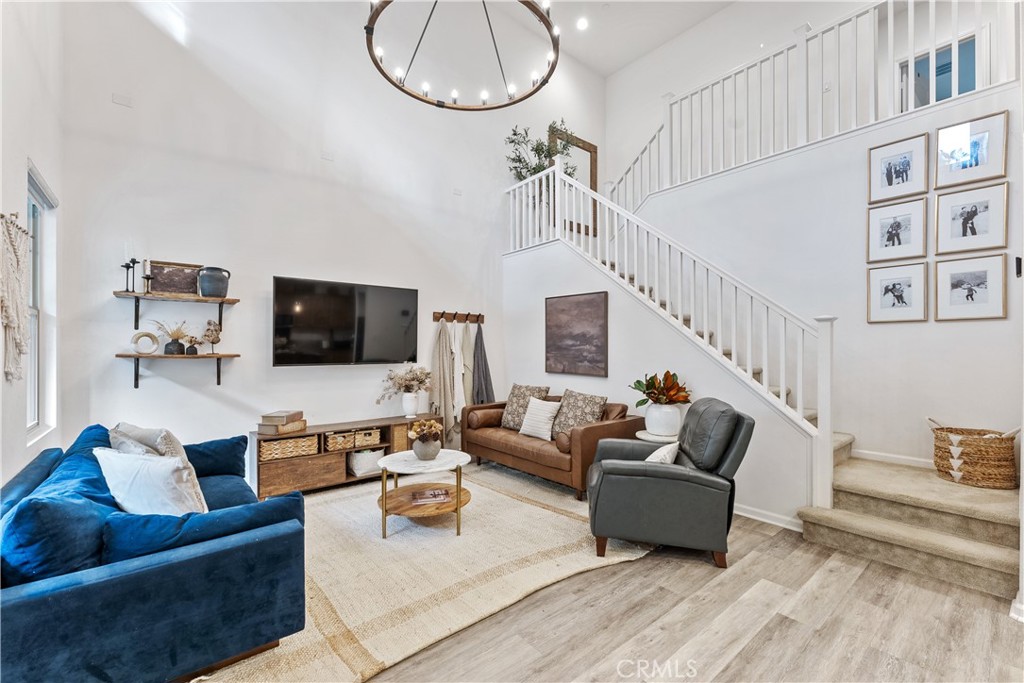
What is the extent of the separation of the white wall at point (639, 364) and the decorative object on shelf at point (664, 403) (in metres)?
0.27

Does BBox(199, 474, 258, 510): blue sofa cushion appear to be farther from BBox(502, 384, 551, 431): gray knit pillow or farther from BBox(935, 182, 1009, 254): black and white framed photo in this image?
BBox(935, 182, 1009, 254): black and white framed photo

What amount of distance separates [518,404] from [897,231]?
144 inches

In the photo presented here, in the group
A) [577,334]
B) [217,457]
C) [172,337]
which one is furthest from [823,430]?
[172,337]

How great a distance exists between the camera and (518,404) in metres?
4.86

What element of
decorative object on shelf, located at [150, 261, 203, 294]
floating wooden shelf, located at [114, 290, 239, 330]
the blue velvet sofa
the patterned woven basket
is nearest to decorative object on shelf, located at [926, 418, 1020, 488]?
the blue velvet sofa

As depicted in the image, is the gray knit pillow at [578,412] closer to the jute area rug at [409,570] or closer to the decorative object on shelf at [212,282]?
the jute area rug at [409,570]

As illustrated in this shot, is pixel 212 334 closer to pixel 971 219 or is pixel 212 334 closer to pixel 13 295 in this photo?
pixel 13 295

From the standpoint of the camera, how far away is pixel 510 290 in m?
5.88

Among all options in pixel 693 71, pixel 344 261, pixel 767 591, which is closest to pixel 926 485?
pixel 767 591

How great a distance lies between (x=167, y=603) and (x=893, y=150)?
5.38 m

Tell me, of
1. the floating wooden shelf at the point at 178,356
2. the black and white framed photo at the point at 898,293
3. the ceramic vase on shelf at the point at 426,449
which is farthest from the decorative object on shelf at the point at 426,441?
the black and white framed photo at the point at 898,293

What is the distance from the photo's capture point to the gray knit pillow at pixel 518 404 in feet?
15.6

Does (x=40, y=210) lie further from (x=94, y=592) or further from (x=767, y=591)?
(x=767, y=591)

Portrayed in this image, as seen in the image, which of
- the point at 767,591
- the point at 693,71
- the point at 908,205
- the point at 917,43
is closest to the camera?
Result: the point at 767,591
